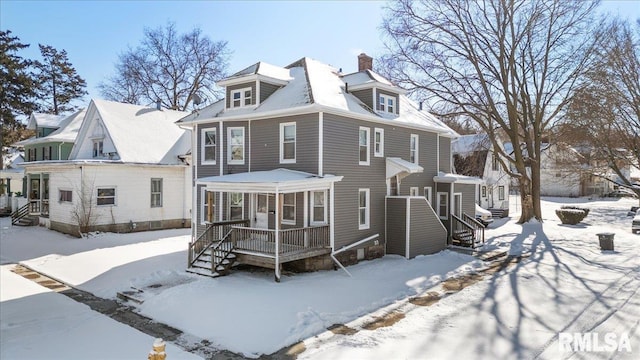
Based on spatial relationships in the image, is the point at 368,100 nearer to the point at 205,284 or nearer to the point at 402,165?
the point at 402,165

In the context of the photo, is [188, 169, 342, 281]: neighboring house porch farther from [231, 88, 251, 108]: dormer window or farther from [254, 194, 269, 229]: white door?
[231, 88, 251, 108]: dormer window

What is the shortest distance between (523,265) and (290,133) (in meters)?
10.7

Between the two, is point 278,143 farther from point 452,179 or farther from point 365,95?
point 452,179

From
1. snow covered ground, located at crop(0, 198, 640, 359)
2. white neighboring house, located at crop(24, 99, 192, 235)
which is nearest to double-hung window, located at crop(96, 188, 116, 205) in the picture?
white neighboring house, located at crop(24, 99, 192, 235)

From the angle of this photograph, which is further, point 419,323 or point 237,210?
point 237,210

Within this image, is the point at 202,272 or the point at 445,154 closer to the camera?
the point at 202,272

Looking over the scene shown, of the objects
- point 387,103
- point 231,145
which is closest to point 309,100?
point 231,145

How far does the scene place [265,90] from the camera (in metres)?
16.4

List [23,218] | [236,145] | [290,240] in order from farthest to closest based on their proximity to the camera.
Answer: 1. [23,218]
2. [236,145]
3. [290,240]

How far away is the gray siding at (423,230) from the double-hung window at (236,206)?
22.7 feet

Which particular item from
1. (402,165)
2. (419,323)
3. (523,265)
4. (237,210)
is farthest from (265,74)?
(523,265)

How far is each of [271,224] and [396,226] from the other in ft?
17.4

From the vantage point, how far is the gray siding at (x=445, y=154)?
856 inches

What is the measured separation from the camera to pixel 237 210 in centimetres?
1619
